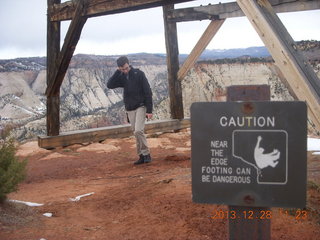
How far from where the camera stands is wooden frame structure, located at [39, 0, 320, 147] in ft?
12.2

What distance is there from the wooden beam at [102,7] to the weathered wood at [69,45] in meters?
0.14

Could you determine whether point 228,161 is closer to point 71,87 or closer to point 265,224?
point 265,224

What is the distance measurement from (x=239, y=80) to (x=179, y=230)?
2848 centimetres

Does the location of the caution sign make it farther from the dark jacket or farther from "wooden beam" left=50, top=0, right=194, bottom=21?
"wooden beam" left=50, top=0, right=194, bottom=21

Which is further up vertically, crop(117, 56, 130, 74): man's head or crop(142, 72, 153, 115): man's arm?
crop(117, 56, 130, 74): man's head

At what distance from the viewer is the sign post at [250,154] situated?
1811 mm

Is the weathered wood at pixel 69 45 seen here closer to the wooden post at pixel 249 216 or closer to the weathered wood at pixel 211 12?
the weathered wood at pixel 211 12

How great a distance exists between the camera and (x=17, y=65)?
63594 mm

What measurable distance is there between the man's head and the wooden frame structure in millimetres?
1079

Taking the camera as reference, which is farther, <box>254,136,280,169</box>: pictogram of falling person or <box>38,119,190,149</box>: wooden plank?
<box>38,119,190,149</box>: wooden plank

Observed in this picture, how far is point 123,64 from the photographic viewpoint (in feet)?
23.0

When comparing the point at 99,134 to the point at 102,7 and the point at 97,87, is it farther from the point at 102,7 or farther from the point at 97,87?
the point at 97,87

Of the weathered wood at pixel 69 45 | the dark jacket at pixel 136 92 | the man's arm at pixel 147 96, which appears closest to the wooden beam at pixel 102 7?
the weathered wood at pixel 69 45

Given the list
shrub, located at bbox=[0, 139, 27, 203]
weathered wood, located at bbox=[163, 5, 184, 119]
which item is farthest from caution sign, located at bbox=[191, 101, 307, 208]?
weathered wood, located at bbox=[163, 5, 184, 119]
